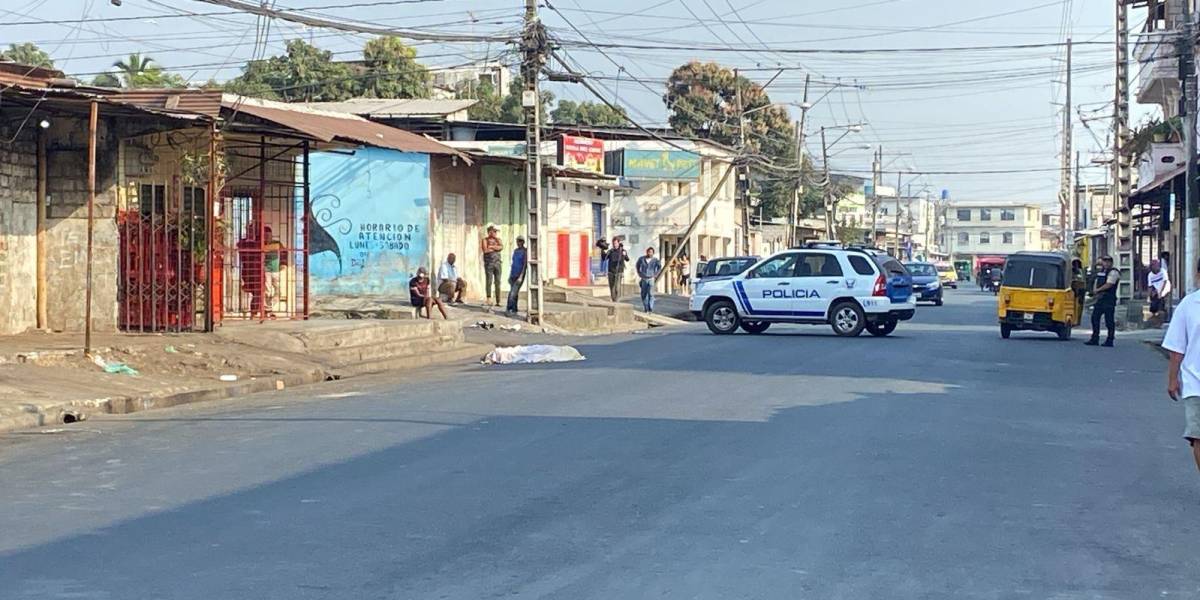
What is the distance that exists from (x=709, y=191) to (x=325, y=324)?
4254 cm

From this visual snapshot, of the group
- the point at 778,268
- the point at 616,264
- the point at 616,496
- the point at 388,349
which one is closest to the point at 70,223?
the point at 388,349

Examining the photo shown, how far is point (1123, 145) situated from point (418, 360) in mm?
26397

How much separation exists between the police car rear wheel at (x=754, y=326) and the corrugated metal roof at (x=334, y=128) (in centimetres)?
771

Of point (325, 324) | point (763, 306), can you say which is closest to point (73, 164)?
point (325, 324)

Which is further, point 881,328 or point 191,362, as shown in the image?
point 881,328

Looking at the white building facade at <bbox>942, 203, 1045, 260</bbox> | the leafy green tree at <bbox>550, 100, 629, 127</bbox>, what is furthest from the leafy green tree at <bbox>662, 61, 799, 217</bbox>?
the white building facade at <bbox>942, 203, 1045, 260</bbox>

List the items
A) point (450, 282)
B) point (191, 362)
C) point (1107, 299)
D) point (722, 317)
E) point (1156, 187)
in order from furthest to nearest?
1. point (1156, 187)
2. point (450, 282)
3. point (722, 317)
4. point (1107, 299)
5. point (191, 362)

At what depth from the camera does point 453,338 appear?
85.7 ft

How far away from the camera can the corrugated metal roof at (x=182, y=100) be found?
62.6ft

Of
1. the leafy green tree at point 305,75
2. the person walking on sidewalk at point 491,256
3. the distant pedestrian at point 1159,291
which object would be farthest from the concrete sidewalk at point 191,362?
the leafy green tree at point 305,75

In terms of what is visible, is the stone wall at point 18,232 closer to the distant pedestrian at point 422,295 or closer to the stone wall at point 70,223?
the stone wall at point 70,223

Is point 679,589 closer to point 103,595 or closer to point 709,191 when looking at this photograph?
point 103,595

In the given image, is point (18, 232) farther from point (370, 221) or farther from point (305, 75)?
point (305, 75)

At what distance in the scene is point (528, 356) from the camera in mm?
22922
